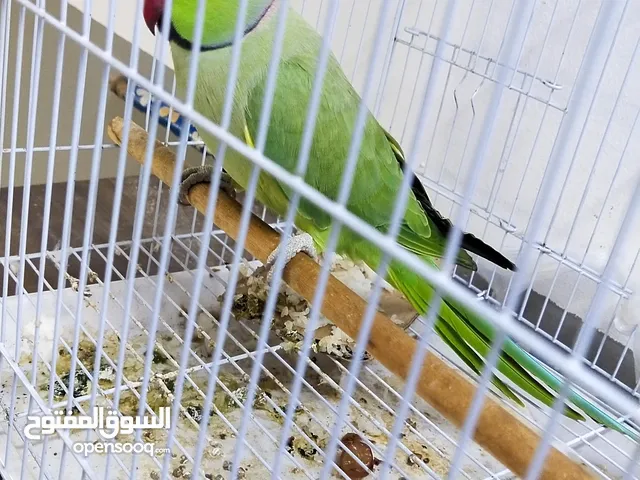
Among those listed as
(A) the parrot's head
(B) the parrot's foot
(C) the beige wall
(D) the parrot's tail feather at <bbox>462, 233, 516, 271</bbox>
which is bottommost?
(C) the beige wall

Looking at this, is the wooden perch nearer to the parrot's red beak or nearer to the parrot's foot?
the parrot's foot

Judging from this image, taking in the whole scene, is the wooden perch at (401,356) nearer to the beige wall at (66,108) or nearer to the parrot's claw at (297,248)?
the parrot's claw at (297,248)

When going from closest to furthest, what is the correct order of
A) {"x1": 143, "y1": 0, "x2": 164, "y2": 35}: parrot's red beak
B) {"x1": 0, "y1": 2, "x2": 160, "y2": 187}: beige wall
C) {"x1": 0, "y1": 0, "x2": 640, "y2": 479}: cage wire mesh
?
{"x1": 143, "y1": 0, "x2": 164, "y2": 35}: parrot's red beak → {"x1": 0, "y1": 0, "x2": 640, "y2": 479}: cage wire mesh → {"x1": 0, "y1": 2, "x2": 160, "y2": 187}: beige wall

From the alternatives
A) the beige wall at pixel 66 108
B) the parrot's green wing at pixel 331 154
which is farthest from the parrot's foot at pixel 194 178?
the beige wall at pixel 66 108

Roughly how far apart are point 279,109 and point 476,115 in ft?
2.07

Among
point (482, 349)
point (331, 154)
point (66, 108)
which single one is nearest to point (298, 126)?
point (331, 154)

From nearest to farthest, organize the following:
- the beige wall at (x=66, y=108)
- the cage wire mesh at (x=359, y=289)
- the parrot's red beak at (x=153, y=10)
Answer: the parrot's red beak at (x=153, y=10), the cage wire mesh at (x=359, y=289), the beige wall at (x=66, y=108)

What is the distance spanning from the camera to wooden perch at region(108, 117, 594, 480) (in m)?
0.39

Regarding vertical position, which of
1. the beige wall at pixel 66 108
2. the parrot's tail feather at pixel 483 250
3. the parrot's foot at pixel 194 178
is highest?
the parrot's tail feather at pixel 483 250

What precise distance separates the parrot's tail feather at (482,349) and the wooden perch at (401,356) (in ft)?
0.13

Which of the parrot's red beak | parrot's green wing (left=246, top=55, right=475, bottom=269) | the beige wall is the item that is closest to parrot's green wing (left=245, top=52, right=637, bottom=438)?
parrot's green wing (left=246, top=55, right=475, bottom=269)

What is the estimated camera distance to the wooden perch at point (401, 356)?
0.39 meters

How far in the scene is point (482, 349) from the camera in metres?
0.56

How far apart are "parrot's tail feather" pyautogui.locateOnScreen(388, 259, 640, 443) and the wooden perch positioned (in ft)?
0.13
